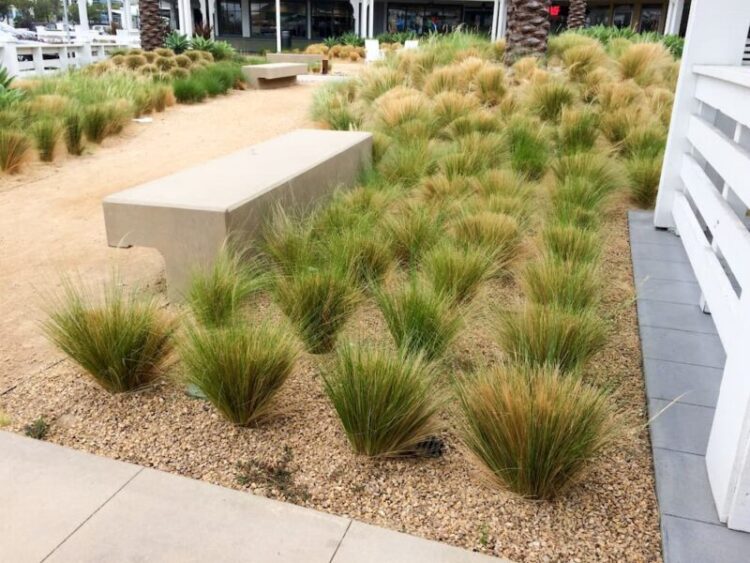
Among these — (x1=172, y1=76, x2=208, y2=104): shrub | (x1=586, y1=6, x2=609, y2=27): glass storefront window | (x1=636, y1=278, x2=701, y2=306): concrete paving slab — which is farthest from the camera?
(x1=586, y1=6, x2=609, y2=27): glass storefront window

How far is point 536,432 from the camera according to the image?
83.7 inches

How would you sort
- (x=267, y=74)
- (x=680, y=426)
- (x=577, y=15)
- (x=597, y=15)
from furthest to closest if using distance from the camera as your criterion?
(x=597, y=15) < (x=577, y=15) < (x=267, y=74) < (x=680, y=426)

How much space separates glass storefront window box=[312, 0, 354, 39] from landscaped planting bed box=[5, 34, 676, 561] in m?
32.5

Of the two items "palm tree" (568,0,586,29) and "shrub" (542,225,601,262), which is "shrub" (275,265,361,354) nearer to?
"shrub" (542,225,601,262)

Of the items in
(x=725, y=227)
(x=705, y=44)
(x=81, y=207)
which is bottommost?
(x=81, y=207)

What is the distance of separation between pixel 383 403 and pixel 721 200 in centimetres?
197

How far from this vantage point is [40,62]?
1784cm

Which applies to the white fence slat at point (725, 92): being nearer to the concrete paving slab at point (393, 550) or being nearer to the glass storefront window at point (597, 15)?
the concrete paving slab at point (393, 550)

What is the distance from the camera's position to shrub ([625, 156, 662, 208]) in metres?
5.61

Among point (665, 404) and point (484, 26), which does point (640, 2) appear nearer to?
point (484, 26)

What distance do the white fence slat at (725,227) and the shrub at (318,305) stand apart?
1.68 metres

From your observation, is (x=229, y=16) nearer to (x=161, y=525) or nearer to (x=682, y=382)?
(x=682, y=382)

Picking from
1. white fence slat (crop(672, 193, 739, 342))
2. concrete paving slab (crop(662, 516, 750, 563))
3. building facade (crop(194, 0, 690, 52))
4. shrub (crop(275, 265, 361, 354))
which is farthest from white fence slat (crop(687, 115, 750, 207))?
building facade (crop(194, 0, 690, 52))

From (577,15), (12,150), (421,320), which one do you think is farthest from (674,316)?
(577,15)
